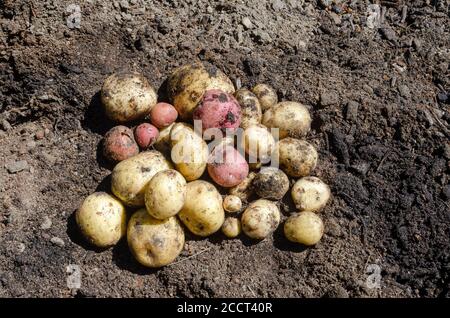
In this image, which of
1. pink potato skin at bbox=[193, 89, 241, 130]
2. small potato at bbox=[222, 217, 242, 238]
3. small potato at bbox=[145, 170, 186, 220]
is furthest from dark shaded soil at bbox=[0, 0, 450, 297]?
pink potato skin at bbox=[193, 89, 241, 130]

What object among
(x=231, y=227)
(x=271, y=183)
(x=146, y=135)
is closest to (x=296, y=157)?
(x=271, y=183)

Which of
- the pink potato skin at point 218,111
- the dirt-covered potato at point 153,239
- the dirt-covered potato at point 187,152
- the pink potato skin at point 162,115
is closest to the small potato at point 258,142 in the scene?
the pink potato skin at point 218,111

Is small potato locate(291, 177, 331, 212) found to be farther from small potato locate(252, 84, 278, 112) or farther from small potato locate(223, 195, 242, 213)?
small potato locate(252, 84, 278, 112)

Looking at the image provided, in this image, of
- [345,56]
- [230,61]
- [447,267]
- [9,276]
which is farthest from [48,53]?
[447,267]

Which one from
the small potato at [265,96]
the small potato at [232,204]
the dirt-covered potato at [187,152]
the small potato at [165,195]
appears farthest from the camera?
the small potato at [265,96]

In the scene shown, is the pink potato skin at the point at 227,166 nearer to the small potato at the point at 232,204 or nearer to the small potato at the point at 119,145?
the small potato at the point at 232,204

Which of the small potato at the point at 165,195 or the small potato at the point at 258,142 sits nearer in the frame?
the small potato at the point at 165,195
